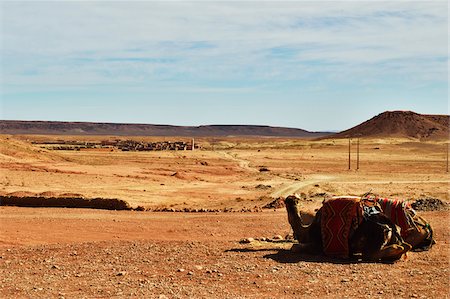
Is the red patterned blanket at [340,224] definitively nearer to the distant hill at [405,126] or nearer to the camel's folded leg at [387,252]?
the camel's folded leg at [387,252]

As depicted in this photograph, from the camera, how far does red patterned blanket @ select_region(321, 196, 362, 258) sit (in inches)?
504

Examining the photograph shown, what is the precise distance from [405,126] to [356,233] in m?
163

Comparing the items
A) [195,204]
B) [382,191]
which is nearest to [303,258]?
[195,204]

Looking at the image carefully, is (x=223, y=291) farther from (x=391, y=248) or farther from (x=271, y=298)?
(x=391, y=248)

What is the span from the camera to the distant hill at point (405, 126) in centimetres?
15988

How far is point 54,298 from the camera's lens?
32.9 feet

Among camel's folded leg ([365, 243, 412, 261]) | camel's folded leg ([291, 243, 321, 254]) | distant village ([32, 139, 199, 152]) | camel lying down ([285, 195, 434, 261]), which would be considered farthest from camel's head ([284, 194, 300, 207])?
distant village ([32, 139, 199, 152])

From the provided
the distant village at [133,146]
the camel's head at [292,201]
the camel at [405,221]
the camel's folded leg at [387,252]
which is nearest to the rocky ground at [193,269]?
the camel's folded leg at [387,252]

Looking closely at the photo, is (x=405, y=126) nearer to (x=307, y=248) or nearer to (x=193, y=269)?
(x=307, y=248)

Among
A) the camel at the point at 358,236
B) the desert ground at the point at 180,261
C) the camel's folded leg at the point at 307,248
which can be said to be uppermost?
the camel at the point at 358,236

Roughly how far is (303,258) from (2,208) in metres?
13.7

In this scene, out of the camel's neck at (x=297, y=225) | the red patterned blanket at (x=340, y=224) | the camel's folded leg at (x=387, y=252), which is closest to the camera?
the camel's folded leg at (x=387, y=252)

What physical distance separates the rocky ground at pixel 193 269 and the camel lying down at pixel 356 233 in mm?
309

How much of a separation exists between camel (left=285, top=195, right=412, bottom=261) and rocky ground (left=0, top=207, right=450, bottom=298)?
0.97 feet
